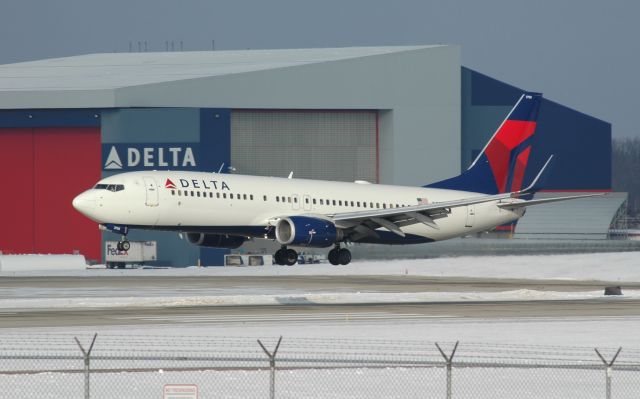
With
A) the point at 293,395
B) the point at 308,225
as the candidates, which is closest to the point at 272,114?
the point at 308,225

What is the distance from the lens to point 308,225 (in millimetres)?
64500

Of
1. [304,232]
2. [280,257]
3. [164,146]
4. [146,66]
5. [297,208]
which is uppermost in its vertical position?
[146,66]

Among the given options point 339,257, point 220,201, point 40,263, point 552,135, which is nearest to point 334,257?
point 339,257

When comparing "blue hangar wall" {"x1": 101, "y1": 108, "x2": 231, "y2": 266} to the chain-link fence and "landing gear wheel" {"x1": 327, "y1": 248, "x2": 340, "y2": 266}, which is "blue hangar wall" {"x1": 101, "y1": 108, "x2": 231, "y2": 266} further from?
the chain-link fence

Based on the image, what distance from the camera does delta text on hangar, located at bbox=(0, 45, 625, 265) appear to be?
354 feet

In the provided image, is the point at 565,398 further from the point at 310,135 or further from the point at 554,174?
the point at 554,174

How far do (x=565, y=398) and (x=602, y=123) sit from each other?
109 m

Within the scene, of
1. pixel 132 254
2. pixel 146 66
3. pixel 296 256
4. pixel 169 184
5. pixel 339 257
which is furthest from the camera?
pixel 146 66

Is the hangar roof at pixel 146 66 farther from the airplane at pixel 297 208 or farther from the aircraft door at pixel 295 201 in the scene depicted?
the aircraft door at pixel 295 201

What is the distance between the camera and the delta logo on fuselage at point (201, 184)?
6269 cm

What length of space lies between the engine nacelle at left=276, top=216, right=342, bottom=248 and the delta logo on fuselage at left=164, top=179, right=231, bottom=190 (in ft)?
11.0

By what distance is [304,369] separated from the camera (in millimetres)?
32906

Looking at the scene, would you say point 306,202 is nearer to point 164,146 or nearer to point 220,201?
point 220,201

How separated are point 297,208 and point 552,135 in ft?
230
